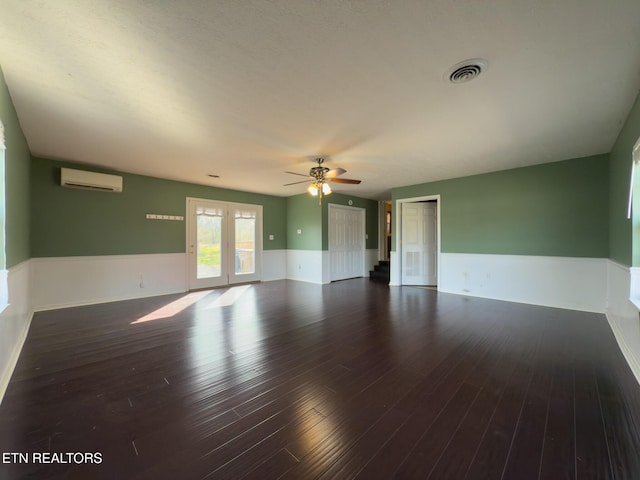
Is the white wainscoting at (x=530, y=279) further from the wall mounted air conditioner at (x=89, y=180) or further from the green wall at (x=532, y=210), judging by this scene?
the wall mounted air conditioner at (x=89, y=180)

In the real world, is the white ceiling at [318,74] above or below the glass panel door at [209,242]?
above

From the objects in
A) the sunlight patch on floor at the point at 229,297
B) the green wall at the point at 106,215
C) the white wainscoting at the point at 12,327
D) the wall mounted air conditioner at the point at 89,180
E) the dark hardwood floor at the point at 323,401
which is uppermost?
the wall mounted air conditioner at the point at 89,180

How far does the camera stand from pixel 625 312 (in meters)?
2.77

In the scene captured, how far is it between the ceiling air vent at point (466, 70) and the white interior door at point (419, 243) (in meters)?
4.41

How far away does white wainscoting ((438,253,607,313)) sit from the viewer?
406cm

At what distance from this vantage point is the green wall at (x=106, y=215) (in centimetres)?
427

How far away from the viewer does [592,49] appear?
1779 millimetres

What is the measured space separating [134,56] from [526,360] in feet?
13.6

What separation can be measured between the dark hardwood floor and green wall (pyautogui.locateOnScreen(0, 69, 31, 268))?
106 centimetres

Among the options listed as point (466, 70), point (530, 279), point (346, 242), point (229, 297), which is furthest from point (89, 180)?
point (530, 279)

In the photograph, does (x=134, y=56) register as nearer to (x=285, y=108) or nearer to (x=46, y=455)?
(x=285, y=108)

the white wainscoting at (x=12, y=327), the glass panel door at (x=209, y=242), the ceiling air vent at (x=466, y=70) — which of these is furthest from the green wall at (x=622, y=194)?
the glass panel door at (x=209, y=242)

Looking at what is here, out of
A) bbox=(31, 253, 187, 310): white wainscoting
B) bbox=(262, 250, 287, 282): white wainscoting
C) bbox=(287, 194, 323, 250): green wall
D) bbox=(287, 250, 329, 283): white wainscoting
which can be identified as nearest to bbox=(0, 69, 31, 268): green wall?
bbox=(31, 253, 187, 310): white wainscoting

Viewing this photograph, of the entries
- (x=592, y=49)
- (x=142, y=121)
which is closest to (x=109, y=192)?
(x=142, y=121)
